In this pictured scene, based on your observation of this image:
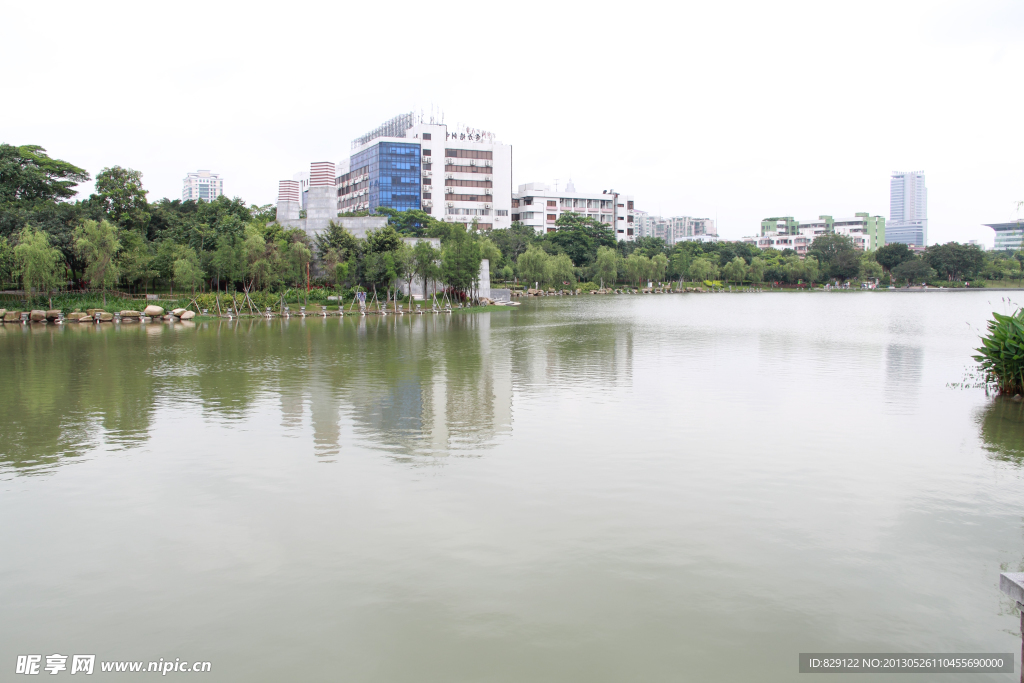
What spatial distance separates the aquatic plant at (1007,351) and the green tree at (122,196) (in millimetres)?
51324

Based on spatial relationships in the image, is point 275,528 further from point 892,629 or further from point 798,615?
point 892,629

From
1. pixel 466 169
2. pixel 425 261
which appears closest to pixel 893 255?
pixel 466 169

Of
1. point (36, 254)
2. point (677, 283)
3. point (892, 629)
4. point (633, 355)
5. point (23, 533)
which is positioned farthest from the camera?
point (677, 283)

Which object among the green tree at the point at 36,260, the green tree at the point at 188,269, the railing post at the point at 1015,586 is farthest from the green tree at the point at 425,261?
the railing post at the point at 1015,586

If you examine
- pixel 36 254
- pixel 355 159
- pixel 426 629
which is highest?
pixel 355 159

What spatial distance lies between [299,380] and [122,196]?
4213 centimetres

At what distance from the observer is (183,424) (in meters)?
12.0

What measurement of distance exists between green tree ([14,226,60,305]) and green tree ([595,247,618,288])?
57.6 metres

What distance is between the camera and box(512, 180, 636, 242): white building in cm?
9994

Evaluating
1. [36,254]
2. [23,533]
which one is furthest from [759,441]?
[36,254]

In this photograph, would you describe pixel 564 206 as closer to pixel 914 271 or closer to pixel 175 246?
pixel 914 271

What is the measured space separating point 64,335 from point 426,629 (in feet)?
102

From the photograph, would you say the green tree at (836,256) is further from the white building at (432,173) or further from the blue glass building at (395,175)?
the blue glass building at (395,175)

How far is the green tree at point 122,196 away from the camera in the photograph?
49469mm
